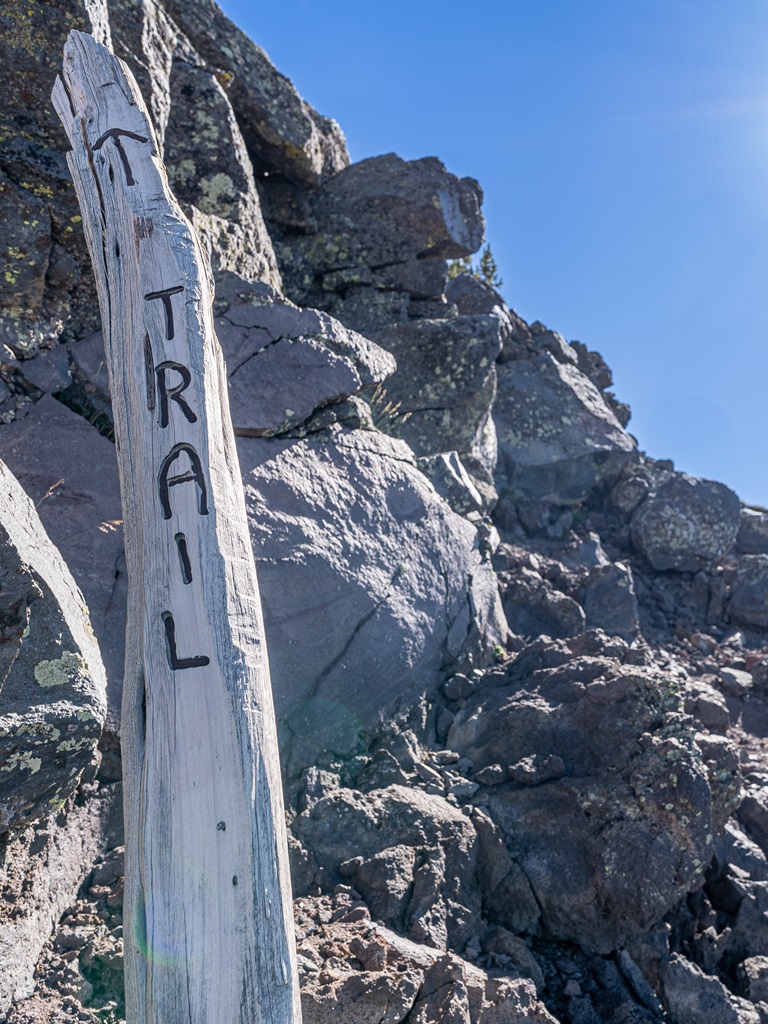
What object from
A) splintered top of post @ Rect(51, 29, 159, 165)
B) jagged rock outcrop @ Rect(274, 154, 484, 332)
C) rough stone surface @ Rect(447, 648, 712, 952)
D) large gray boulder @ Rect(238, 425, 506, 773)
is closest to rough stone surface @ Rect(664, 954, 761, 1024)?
rough stone surface @ Rect(447, 648, 712, 952)

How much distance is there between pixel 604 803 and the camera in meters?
5.46

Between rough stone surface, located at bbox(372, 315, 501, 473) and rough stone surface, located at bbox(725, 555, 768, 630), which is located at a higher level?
rough stone surface, located at bbox(372, 315, 501, 473)

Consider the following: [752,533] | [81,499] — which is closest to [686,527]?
[752,533]

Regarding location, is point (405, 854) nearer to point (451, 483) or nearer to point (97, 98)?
point (451, 483)

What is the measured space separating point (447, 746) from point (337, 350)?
390 cm

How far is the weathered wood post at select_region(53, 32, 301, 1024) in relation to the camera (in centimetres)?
285

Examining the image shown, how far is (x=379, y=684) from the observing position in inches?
247

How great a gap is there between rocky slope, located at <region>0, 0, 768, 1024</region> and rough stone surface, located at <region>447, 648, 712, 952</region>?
2 cm

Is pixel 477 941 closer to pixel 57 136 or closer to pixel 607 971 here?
pixel 607 971

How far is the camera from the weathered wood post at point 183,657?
2.85 meters

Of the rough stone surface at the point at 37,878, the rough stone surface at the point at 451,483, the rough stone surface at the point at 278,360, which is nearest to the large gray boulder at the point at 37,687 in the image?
the rough stone surface at the point at 37,878

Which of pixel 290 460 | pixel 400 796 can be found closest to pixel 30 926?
pixel 400 796

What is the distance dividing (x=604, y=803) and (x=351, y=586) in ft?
8.23

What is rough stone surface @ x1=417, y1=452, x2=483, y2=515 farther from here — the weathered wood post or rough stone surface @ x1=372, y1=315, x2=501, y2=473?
the weathered wood post
